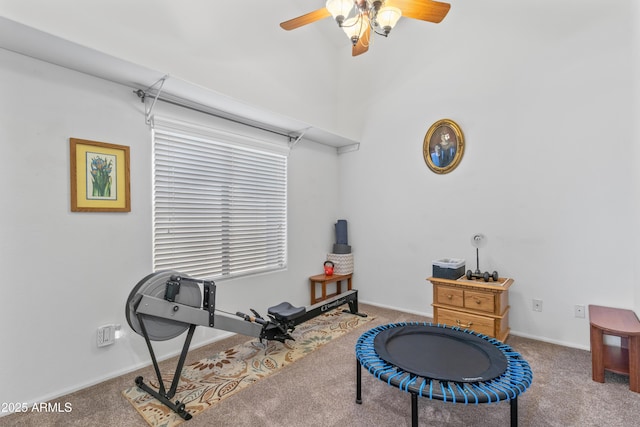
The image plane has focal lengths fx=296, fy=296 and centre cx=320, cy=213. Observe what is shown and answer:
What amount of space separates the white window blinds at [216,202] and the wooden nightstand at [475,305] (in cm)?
203

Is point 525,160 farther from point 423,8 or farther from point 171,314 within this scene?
point 171,314

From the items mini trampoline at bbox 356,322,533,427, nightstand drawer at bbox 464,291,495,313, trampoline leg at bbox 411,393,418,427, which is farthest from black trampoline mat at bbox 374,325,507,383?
nightstand drawer at bbox 464,291,495,313

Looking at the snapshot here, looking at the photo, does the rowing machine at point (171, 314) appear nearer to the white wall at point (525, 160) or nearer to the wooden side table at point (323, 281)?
the wooden side table at point (323, 281)

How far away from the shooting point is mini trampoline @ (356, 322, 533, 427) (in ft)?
5.08

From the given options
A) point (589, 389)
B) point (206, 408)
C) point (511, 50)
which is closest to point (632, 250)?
point (589, 389)

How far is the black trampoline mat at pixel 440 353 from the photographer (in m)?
1.73

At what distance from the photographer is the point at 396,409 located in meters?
2.02

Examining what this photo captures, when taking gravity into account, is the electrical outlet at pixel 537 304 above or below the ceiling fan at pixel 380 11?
below

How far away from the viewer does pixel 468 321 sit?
305 centimetres

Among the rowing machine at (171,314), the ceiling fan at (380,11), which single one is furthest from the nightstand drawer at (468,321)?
the ceiling fan at (380,11)

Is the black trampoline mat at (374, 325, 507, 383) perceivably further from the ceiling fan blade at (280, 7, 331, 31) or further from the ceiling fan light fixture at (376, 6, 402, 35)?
the ceiling fan blade at (280, 7, 331, 31)

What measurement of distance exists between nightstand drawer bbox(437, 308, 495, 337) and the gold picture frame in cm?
330

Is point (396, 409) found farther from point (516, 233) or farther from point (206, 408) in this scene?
point (516, 233)

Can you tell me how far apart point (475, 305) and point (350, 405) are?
1723 mm
